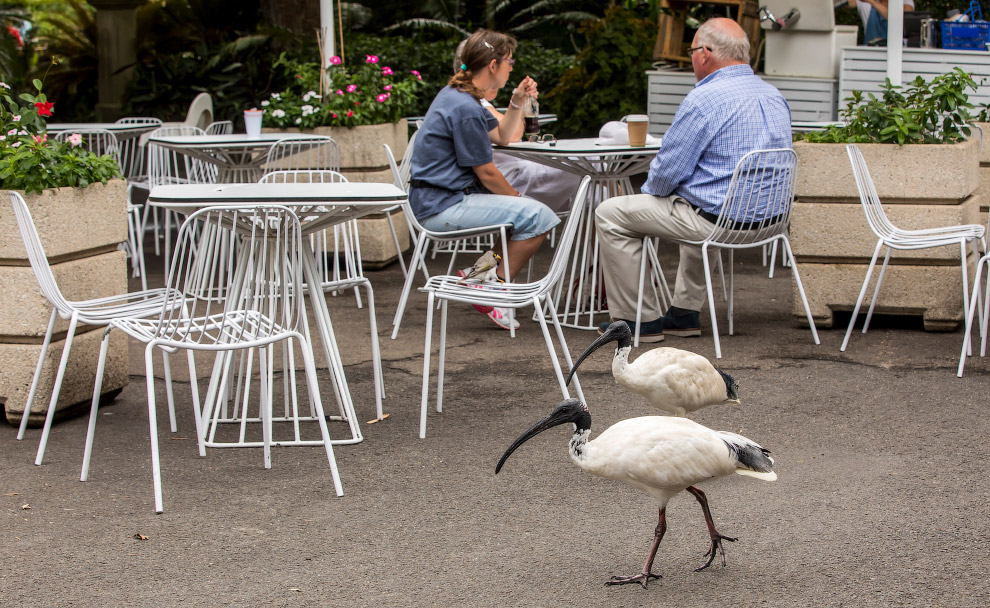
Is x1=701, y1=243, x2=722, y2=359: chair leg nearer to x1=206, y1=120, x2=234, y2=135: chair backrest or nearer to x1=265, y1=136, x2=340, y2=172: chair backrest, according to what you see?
x1=265, y1=136, x2=340, y2=172: chair backrest

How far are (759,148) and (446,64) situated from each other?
8683 mm

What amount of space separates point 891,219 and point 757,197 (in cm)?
86

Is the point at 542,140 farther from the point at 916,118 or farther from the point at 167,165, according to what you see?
the point at 167,165

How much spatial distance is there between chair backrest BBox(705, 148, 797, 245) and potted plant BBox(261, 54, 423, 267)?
3.39 metres

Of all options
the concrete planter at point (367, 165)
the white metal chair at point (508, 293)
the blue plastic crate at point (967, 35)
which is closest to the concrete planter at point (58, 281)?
the white metal chair at point (508, 293)

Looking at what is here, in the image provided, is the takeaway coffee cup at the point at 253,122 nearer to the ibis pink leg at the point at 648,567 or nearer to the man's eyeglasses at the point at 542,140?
the man's eyeglasses at the point at 542,140

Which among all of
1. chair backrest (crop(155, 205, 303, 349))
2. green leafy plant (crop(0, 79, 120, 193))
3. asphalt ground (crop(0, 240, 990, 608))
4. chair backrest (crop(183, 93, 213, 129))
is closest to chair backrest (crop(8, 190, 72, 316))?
green leafy plant (crop(0, 79, 120, 193))

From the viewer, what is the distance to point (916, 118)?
6375 mm

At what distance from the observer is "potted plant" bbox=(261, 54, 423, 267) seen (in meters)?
8.84

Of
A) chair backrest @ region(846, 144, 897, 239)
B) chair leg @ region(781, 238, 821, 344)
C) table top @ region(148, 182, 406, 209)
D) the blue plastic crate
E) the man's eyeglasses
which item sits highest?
the blue plastic crate

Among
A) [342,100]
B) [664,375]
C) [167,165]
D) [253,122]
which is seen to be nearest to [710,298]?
[664,375]

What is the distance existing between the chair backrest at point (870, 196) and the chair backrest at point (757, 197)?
320 mm

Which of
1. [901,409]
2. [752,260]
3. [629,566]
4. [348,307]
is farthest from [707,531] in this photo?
[752,260]

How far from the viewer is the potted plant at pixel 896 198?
20.5 ft
